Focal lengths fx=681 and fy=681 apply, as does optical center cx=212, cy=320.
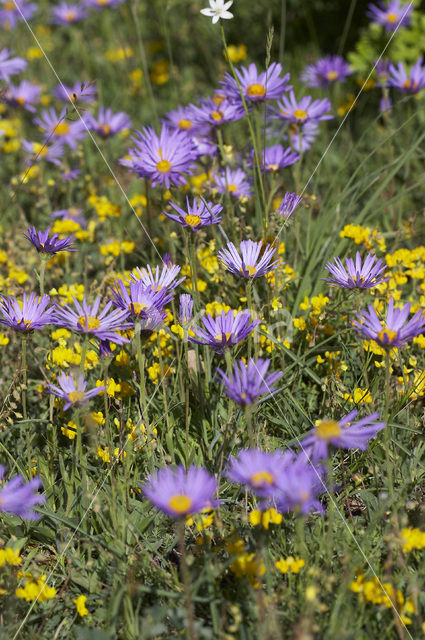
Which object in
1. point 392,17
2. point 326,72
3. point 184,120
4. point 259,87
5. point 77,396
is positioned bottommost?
point 77,396

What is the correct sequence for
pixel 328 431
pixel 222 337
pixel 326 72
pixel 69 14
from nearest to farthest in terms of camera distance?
pixel 328 431
pixel 222 337
pixel 326 72
pixel 69 14

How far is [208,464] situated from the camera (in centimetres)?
201

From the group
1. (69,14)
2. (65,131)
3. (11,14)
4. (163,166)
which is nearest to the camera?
(163,166)

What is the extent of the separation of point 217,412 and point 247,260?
480mm

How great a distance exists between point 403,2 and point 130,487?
3.41 metres

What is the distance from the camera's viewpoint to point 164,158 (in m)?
2.50

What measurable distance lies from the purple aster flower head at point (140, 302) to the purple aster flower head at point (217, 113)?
3.45 ft

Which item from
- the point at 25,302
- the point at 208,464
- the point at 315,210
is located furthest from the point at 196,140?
the point at 208,464

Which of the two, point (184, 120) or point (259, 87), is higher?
point (184, 120)

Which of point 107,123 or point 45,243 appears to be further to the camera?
point 107,123

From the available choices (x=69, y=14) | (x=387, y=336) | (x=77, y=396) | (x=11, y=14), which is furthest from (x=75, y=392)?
(x=11, y=14)

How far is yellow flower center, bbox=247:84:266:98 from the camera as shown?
2.57 meters

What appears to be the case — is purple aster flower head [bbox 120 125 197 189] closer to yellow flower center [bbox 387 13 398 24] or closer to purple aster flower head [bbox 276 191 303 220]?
purple aster flower head [bbox 276 191 303 220]

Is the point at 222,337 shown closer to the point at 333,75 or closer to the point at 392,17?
the point at 333,75
